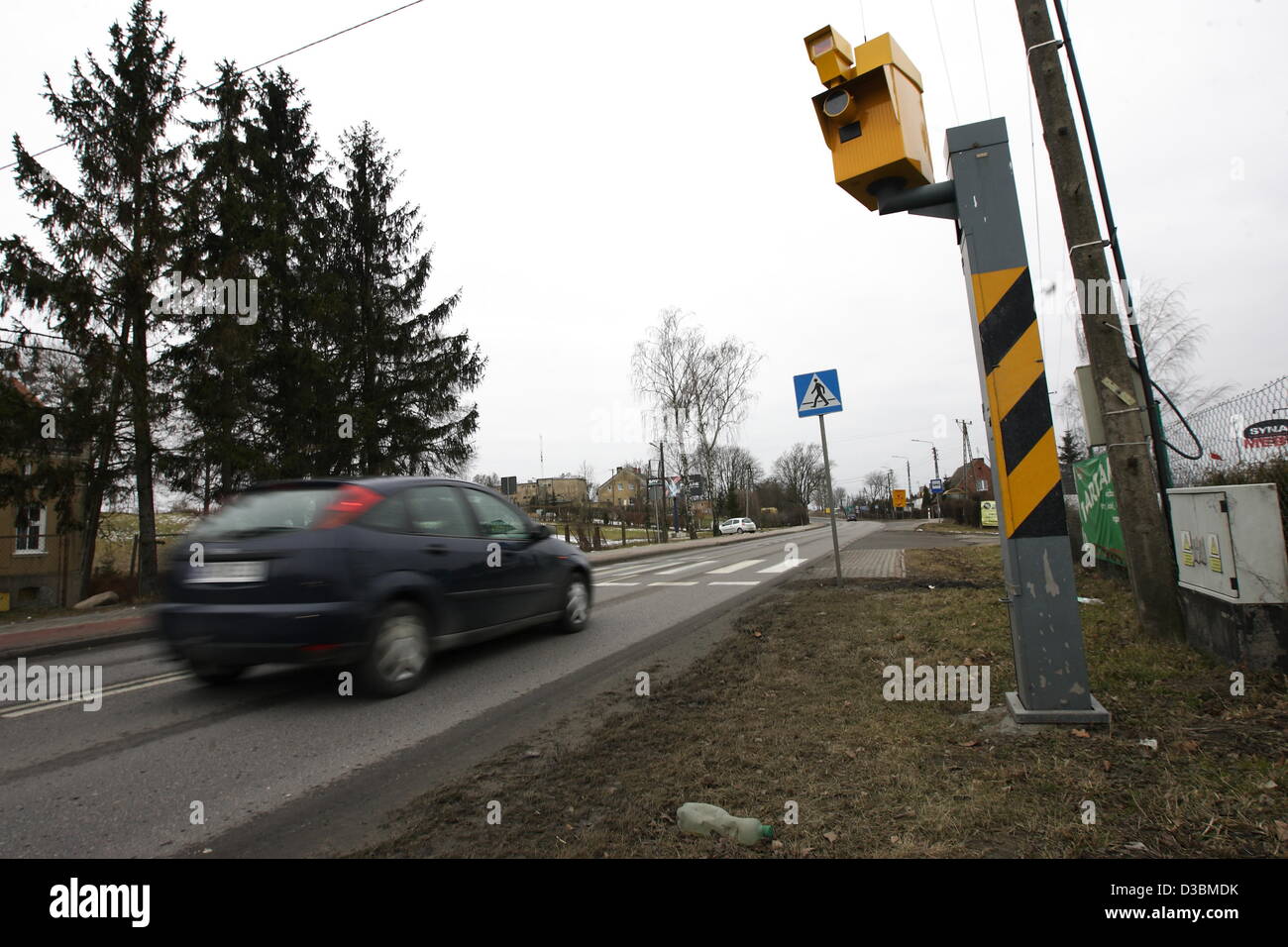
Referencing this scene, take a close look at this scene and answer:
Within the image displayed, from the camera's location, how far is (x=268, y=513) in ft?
14.5

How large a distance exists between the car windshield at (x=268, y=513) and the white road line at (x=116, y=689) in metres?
1.54

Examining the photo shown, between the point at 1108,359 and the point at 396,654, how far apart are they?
577 centimetres

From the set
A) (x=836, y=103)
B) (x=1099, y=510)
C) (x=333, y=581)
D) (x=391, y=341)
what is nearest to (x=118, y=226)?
(x=391, y=341)

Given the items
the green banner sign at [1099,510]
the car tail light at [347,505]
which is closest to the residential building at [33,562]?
the car tail light at [347,505]

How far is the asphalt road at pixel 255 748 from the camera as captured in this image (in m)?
2.62

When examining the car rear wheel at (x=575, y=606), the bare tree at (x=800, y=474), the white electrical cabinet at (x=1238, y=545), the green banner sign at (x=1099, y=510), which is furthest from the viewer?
the bare tree at (x=800, y=474)

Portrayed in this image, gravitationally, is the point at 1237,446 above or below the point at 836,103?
below

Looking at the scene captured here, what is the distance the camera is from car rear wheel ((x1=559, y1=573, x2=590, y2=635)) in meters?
6.75

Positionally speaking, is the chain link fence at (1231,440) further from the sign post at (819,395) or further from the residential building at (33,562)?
the residential building at (33,562)

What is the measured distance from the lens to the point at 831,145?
347cm

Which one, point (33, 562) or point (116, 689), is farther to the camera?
point (33, 562)

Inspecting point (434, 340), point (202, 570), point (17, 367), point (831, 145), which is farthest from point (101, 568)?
point (831, 145)

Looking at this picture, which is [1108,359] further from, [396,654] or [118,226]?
[118,226]
